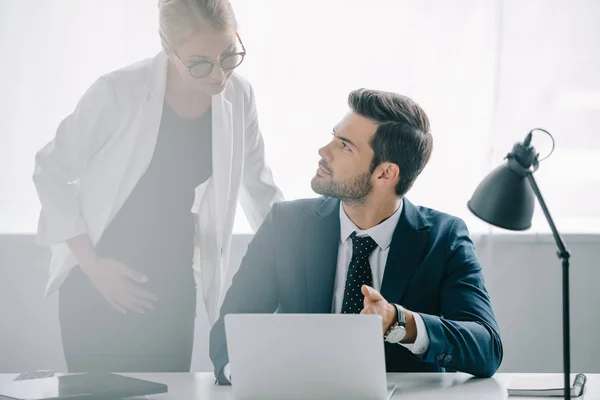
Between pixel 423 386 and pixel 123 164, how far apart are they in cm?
104

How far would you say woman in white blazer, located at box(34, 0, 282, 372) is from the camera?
7.04ft

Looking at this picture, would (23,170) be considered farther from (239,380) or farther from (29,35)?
(239,380)

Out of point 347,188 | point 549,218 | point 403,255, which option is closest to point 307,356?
point 549,218

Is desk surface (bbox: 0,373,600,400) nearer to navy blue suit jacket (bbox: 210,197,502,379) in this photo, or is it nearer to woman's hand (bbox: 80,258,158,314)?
navy blue suit jacket (bbox: 210,197,502,379)

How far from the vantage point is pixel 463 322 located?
1829 mm

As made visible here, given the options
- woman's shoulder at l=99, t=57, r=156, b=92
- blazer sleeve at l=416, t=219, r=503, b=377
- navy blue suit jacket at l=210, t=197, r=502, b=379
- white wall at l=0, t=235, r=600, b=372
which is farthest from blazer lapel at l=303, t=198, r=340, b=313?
white wall at l=0, t=235, r=600, b=372

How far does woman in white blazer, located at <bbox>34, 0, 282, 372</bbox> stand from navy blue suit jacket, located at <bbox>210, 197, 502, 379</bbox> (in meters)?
0.30

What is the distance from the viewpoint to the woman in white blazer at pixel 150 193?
2146mm

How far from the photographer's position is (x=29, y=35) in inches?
130

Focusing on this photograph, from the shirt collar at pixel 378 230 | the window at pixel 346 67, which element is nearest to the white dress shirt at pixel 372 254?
the shirt collar at pixel 378 230

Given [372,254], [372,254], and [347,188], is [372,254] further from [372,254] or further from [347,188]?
[347,188]

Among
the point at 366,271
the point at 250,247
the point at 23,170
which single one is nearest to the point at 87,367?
the point at 250,247

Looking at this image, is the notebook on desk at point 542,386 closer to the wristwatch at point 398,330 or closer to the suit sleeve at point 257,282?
the wristwatch at point 398,330

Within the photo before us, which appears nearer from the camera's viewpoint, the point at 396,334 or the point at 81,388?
the point at 81,388
